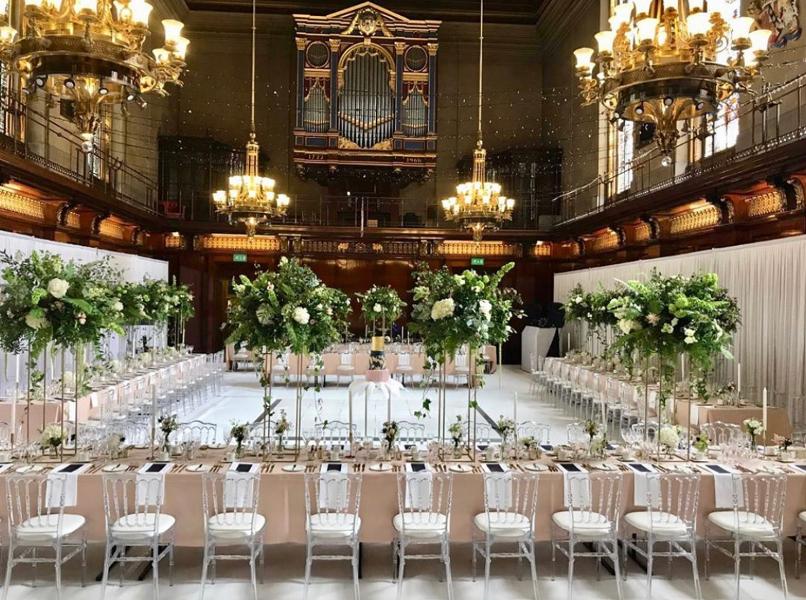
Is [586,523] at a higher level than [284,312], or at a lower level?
lower

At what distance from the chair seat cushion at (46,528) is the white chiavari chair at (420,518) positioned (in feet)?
7.16

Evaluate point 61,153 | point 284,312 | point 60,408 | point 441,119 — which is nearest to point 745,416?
point 284,312

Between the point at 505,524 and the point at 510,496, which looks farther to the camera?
the point at 510,496

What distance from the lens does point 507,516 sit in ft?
14.5

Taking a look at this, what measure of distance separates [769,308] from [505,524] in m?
5.87

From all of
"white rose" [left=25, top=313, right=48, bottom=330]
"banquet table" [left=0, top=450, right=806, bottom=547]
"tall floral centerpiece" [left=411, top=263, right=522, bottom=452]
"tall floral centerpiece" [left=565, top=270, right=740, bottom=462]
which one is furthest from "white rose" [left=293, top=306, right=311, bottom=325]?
"tall floral centerpiece" [left=565, top=270, right=740, bottom=462]

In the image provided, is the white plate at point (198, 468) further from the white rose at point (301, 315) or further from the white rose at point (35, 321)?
the white rose at point (35, 321)

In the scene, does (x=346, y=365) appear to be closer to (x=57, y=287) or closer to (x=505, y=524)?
(x=57, y=287)

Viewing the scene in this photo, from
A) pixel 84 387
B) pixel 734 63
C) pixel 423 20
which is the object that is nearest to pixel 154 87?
pixel 84 387

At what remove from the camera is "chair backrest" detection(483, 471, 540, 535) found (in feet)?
14.0

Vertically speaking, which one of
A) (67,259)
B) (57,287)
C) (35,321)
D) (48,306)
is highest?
(67,259)

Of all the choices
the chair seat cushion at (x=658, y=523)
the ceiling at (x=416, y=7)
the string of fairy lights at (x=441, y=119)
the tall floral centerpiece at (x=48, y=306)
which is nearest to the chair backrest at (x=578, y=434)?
the chair seat cushion at (x=658, y=523)

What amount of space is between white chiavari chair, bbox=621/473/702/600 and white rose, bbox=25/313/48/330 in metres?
4.48

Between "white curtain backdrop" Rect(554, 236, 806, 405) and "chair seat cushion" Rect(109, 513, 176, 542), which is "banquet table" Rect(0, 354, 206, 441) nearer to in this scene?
"chair seat cushion" Rect(109, 513, 176, 542)
